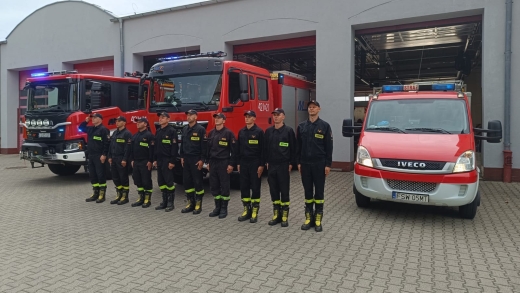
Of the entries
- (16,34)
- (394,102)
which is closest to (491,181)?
(394,102)

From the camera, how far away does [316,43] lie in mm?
11594

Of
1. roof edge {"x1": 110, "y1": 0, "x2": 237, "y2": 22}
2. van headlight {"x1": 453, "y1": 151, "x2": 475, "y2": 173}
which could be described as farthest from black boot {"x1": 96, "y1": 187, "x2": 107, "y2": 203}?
roof edge {"x1": 110, "y1": 0, "x2": 237, "y2": 22}

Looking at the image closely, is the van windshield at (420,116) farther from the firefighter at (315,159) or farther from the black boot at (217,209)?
the black boot at (217,209)

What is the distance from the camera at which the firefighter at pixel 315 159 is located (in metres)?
5.50

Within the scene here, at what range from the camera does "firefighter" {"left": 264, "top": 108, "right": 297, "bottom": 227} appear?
5.64m

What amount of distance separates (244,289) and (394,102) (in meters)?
4.75

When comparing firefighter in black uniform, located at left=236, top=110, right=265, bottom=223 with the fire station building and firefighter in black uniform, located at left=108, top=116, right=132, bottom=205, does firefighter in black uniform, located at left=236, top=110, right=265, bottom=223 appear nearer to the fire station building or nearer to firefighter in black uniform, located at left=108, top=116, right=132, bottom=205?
firefighter in black uniform, located at left=108, top=116, right=132, bottom=205

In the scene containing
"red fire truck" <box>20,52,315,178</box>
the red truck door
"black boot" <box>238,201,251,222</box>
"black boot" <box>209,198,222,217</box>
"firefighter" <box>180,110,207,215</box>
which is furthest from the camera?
the red truck door

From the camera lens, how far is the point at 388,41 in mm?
13750

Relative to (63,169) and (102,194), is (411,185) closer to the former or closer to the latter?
(102,194)

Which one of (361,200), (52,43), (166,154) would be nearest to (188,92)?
(166,154)

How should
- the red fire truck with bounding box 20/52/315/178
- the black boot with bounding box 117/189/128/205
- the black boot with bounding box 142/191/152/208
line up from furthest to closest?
the red fire truck with bounding box 20/52/315/178
the black boot with bounding box 117/189/128/205
the black boot with bounding box 142/191/152/208

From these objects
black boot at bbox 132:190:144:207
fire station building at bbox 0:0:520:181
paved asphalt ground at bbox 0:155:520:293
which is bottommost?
paved asphalt ground at bbox 0:155:520:293

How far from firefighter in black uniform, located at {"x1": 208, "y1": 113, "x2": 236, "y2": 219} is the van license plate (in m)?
2.62
